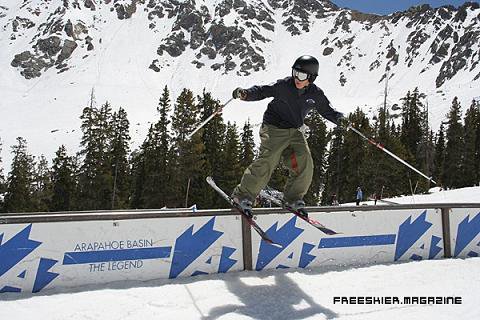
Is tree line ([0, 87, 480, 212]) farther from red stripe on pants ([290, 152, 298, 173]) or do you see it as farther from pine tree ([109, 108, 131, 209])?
red stripe on pants ([290, 152, 298, 173])

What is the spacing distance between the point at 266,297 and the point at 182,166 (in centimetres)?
4275

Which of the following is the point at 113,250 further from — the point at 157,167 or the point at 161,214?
the point at 157,167

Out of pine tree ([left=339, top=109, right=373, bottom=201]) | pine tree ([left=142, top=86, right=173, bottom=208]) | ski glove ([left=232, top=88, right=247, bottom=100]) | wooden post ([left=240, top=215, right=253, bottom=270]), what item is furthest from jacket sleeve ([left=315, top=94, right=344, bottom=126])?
pine tree ([left=339, top=109, right=373, bottom=201])

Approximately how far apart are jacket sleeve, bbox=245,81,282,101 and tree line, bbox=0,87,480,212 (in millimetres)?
36093

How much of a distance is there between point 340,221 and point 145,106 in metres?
170

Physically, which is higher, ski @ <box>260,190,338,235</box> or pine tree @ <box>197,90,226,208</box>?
pine tree @ <box>197,90,226,208</box>

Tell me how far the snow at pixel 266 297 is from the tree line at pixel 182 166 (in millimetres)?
36240

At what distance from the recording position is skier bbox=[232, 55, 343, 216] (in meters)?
5.85

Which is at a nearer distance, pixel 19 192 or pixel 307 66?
pixel 307 66

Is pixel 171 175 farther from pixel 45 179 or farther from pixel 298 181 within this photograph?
pixel 298 181

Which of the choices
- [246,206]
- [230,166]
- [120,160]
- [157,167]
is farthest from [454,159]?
[246,206]

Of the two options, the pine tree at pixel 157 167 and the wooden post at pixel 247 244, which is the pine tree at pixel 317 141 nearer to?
the pine tree at pixel 157 167

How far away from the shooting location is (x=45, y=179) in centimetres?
5934

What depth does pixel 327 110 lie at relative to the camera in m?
6.23
